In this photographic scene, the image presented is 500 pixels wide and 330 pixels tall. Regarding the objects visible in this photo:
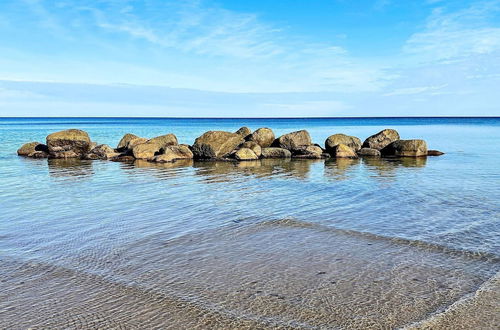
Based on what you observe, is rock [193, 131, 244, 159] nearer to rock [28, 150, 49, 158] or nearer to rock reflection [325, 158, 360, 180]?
rock reflection [325, 158, 360, 180]

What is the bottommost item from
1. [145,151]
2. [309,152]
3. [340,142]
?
[309,152]

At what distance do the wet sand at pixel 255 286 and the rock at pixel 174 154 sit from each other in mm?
16414

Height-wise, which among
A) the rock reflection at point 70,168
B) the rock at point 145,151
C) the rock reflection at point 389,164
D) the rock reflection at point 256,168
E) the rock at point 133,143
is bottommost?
the rock reflection at point 389,164

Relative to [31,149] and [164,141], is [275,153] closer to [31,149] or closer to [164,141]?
[164,141]

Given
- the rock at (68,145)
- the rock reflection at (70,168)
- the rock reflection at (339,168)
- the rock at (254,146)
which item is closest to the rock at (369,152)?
the rock reflection at (339,168)

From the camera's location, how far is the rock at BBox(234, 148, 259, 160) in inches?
965

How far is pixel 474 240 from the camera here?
7984 millimetres

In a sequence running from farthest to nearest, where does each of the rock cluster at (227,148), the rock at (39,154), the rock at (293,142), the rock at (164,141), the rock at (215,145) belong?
the rock at (293,142)
the rock at (39,154)
the rock at (164,141)
the rock cluster at (227,148)
the rock at (215,145)

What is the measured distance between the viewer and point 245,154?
80.8 ft

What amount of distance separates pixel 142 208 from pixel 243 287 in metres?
5.82

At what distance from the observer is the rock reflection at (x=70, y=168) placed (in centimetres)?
1811

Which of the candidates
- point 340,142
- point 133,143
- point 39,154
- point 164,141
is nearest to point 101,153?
point 133,143

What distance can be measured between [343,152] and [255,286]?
69.3 feet

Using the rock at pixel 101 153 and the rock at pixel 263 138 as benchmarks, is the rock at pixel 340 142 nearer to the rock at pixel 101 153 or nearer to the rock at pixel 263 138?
the rock at pixel 263 138
